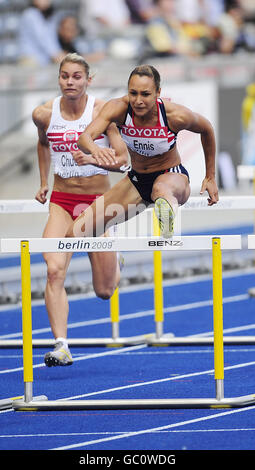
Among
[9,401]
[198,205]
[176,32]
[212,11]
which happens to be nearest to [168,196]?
[198,205]

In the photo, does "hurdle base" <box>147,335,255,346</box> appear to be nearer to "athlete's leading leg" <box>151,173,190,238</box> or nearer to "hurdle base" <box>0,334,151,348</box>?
"hurdle base" <box>0,334,151,348</box>

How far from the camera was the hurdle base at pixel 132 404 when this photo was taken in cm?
635

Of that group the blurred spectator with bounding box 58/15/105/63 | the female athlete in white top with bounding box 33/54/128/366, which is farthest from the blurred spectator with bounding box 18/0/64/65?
the female athlete in white top with bounding box 33/54/128/366

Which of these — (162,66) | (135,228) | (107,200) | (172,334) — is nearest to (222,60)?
(162,66)

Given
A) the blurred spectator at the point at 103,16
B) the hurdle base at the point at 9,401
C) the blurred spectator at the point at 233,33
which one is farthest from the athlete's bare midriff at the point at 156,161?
the blurred spectator at the point at 233,33

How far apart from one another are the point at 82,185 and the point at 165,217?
4.68 feet

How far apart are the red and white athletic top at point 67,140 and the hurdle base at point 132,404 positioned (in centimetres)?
181

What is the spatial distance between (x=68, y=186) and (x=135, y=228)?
545 centimetres

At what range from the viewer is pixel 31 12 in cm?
1683

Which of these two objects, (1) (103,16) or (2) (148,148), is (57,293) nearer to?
(2) (148,148)

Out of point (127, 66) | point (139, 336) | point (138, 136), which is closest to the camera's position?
point (138, 136)

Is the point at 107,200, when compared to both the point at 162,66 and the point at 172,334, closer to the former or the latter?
the point at 172,334

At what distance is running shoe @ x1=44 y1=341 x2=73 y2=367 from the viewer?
689 centimetres
